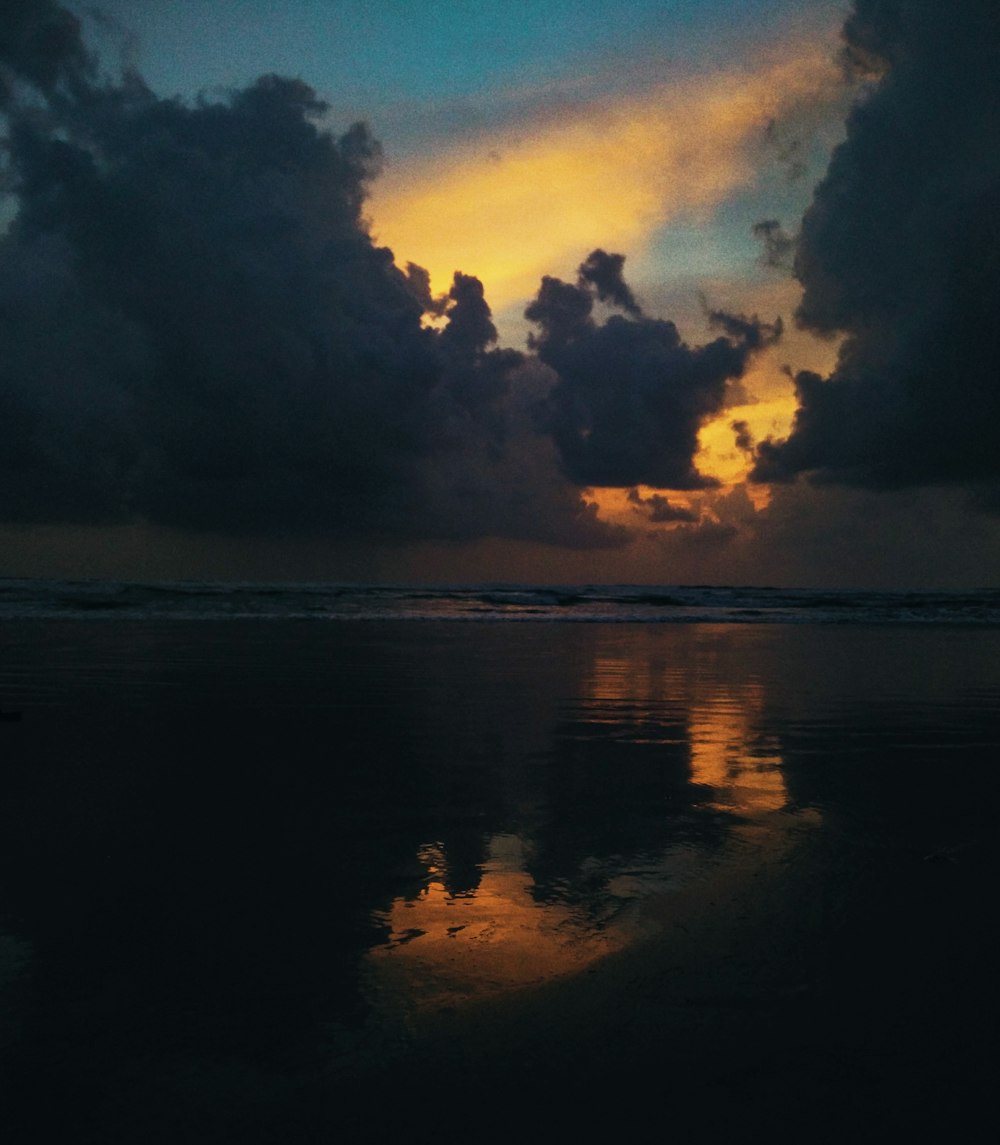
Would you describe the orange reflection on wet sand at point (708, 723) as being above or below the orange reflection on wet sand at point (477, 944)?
above

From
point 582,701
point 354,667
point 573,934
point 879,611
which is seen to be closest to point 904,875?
point 573,934

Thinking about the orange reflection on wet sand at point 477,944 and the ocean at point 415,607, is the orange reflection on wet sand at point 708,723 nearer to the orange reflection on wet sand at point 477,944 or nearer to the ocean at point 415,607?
the orange reflection on wet sand at point 477,944

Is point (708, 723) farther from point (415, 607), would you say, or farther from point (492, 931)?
point (415, 607)

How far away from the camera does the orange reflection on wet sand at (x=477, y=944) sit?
349 centimetres

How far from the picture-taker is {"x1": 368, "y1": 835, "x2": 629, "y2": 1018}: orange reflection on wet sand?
11.5 feet

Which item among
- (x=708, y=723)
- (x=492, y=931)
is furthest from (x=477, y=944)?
(x=708, y=723)

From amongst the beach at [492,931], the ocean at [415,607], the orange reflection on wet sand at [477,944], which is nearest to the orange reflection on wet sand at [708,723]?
the beach at [492,931]

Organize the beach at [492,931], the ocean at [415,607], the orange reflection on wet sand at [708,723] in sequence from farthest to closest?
the ocean at [415,607]
the orange reflection on wet sand at [708,723]
the beach at [492,931]

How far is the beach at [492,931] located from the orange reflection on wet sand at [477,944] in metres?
0.02

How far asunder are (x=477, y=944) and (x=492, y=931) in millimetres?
165

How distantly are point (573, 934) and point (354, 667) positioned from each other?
12.3 meters

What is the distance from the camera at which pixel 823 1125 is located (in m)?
2.71

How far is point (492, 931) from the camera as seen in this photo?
404 cm

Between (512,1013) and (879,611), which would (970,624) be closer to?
(879,611)
